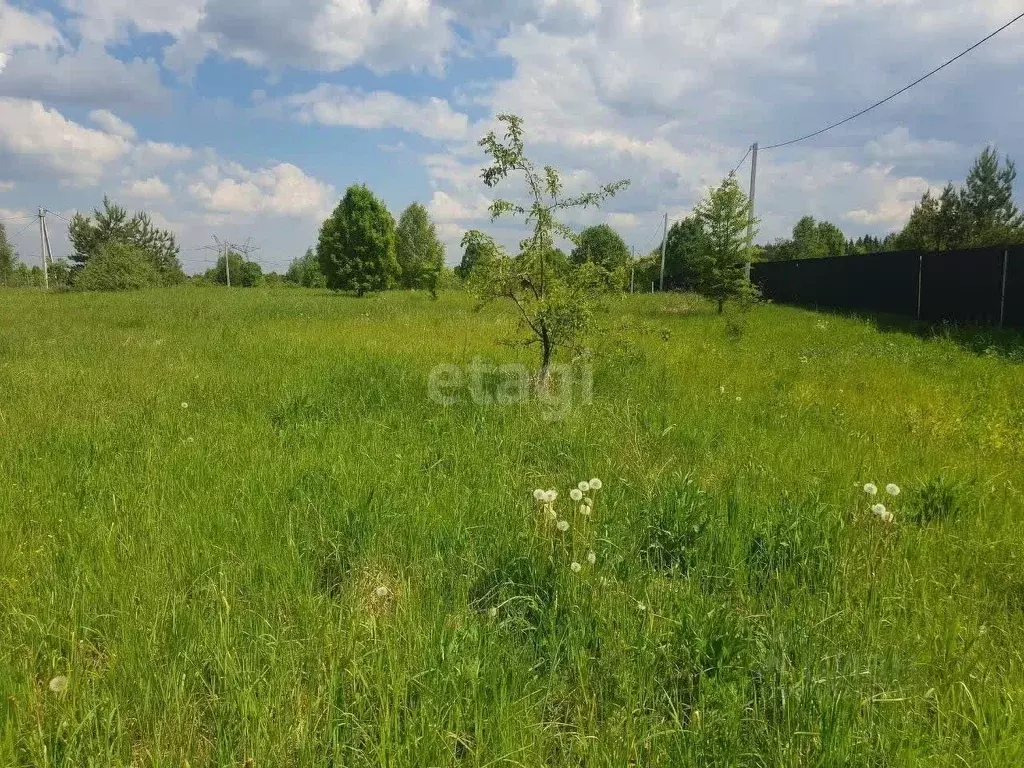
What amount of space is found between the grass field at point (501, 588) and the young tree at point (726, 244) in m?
10.2

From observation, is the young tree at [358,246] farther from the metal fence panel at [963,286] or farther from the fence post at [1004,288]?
the fence post at [1004,288]

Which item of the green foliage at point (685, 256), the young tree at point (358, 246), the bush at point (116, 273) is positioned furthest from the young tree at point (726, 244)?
the bush at point (116, 273)

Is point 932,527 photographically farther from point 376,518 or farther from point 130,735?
point 130,735

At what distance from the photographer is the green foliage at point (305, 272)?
2298 inches

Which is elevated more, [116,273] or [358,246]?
[358,246]

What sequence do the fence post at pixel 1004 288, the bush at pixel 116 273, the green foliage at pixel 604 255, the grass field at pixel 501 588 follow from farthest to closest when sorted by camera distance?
the bush at pixel 116 273, the fence post at pixel 1004 288, the green foliage at pixel 604 255, the grass field at pixel 501 588

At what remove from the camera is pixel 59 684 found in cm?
178

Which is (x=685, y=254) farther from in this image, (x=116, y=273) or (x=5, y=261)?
(x=5, y=261)

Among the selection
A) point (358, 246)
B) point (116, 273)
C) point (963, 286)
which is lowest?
point (963, 286)

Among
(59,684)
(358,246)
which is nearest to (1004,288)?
(59,684)

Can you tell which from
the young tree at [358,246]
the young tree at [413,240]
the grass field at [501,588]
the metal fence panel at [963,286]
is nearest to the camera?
the grass field at [501,588]

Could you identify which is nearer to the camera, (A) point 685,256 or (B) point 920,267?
(B) point 920,267

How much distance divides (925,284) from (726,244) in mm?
4919

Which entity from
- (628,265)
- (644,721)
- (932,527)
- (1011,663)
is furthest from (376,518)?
(628,265)
